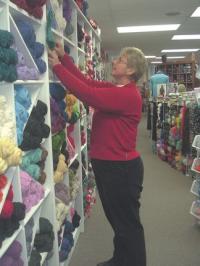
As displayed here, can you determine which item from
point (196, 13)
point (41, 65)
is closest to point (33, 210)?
point (41, 65)

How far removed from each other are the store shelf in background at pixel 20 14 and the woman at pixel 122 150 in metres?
0.22

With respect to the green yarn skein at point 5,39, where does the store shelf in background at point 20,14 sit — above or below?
above

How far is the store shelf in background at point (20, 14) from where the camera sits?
1.71 metres

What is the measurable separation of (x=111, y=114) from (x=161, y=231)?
5.41 ft

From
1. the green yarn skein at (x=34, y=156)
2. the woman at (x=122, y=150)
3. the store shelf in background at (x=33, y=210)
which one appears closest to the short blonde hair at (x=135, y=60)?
the woman at (x=122, y=150)

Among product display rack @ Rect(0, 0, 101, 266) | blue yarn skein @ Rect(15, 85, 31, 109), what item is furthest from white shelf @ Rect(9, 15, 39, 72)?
blue yarn skein @ Rect(15, 85, 31, 109)

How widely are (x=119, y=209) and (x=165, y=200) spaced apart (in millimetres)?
2130

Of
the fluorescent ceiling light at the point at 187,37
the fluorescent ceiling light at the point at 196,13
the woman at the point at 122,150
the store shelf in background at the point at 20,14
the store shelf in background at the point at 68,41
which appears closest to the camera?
the store shelf in background at the point at 20,14

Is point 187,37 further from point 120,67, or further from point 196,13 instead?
point 120,67

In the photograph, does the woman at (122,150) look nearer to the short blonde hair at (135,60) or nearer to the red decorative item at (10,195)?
the short blonde hair at (135,60)

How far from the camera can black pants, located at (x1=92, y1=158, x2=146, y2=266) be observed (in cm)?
233

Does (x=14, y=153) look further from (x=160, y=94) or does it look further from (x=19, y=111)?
(x=160, y=94)

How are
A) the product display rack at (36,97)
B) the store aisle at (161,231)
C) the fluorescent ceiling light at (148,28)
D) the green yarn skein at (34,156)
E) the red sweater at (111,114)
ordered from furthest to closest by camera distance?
1. the fluorescent ceiling light at (148,28)
2. the store aisle at (161,231)
3. the red sweater at (111,114)
4. the green yarn skein at (34,156)
5. the product display rack at (36,97)

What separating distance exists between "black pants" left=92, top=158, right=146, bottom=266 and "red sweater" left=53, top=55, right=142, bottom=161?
63 mm
